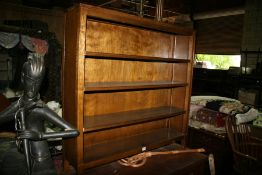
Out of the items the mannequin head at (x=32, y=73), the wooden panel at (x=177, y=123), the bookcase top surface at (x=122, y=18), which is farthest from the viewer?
the wooden panel at (x=177, y=123)

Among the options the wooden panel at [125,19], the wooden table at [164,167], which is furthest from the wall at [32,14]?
the wooden table at [164,167]

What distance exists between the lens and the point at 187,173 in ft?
6.47

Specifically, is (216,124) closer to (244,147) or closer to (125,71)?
(244,147)

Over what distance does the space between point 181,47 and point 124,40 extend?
0.66 meters

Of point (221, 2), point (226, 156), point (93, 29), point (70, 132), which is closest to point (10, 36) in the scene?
point (93, 29)

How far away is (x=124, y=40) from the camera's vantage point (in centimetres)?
201

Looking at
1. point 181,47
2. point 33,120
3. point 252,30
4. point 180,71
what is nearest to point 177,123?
point 180,71

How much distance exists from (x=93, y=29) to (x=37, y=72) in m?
0.70

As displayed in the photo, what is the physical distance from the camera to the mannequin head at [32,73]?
123 cm

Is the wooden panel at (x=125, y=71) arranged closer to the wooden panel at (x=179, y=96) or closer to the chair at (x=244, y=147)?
the wooden panel at (x=179, y=96)

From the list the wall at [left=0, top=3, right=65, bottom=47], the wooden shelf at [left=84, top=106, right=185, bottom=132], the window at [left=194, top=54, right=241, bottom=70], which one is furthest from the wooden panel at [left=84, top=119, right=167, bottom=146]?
the window at [left=194, top=54, right=241, bottom=70]

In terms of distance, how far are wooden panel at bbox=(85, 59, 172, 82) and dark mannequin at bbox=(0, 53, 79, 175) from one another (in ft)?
1.87

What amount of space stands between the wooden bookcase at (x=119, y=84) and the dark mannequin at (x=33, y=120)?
0.79 ft

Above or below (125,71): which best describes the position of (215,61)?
above
